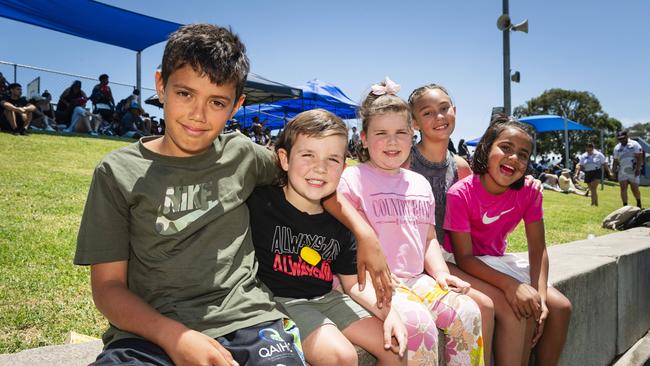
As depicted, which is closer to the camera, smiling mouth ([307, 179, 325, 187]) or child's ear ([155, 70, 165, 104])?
child's ear ([155, 70, 165, 104])

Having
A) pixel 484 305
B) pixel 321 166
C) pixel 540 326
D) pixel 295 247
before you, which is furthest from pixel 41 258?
pixel 540 326

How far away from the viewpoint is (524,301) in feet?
7.29

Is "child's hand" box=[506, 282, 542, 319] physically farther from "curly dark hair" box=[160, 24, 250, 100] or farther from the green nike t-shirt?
"curly dark hair" box=[160, 24, 250, 100]

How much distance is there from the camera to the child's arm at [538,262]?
7.94 feet

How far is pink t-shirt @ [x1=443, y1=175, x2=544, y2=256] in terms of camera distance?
2486 millimetres

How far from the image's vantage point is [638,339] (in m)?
4.39

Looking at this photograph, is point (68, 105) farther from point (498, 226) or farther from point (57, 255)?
point (498, 226)

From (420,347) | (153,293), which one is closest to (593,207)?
(420,347)

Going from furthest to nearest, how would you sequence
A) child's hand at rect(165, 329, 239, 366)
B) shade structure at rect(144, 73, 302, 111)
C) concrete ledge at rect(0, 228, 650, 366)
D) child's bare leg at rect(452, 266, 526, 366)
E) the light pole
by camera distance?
1. shade structure at rect(144, 73, 302, 111)
2. the light pole
3. concrete ledge at rect(0, 228, 650, 366)
4. child's bare leg at rect(452, 266, 526, 366)
5. child's hand at rect(165, 329, 239, 366)

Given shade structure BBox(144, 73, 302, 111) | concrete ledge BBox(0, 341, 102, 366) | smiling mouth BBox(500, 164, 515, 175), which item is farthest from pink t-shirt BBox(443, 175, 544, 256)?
shade structure BBox(144, 73, 302, 111)

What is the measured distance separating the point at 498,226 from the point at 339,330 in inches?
51.8

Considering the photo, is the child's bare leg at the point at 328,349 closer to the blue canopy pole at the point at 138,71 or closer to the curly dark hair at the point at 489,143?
the curly dark hair at the point at 489,143

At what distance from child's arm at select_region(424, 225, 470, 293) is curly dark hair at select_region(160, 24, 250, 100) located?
1181mm

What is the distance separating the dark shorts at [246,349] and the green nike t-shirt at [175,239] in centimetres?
3
